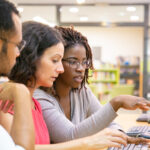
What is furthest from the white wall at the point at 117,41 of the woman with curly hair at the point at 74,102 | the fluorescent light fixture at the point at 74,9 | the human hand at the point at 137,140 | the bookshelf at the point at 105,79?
the human hand at the point at 137,140

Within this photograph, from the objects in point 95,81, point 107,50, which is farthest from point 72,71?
point 107,50

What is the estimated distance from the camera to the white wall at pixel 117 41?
435 inches

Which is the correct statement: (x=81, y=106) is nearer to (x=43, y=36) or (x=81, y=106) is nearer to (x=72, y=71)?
(x=72, y=71)

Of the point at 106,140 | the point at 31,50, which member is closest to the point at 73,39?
the point at 31,50

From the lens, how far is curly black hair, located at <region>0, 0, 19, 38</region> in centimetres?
86

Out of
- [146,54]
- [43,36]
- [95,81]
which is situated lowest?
[95,81]

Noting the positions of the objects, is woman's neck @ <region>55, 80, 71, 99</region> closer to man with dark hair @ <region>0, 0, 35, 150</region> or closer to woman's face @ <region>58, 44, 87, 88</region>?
woman's face @ <region>58, 44, 87, 88</region>

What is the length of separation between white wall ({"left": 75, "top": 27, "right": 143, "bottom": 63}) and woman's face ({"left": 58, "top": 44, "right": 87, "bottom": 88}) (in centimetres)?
954

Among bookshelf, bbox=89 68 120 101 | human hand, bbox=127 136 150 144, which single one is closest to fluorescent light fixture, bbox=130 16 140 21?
Result: bookshelf, bbox=89 68 120 101

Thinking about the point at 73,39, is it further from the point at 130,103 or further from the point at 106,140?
the point at 106,140

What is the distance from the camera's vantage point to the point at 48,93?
1.56 metres

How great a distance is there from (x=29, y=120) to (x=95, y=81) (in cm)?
722

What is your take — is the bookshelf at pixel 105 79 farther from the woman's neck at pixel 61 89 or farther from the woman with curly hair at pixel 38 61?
the woman with curly hair at pixel 38 61

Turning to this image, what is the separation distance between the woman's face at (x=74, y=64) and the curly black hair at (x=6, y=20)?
27.1 inches
